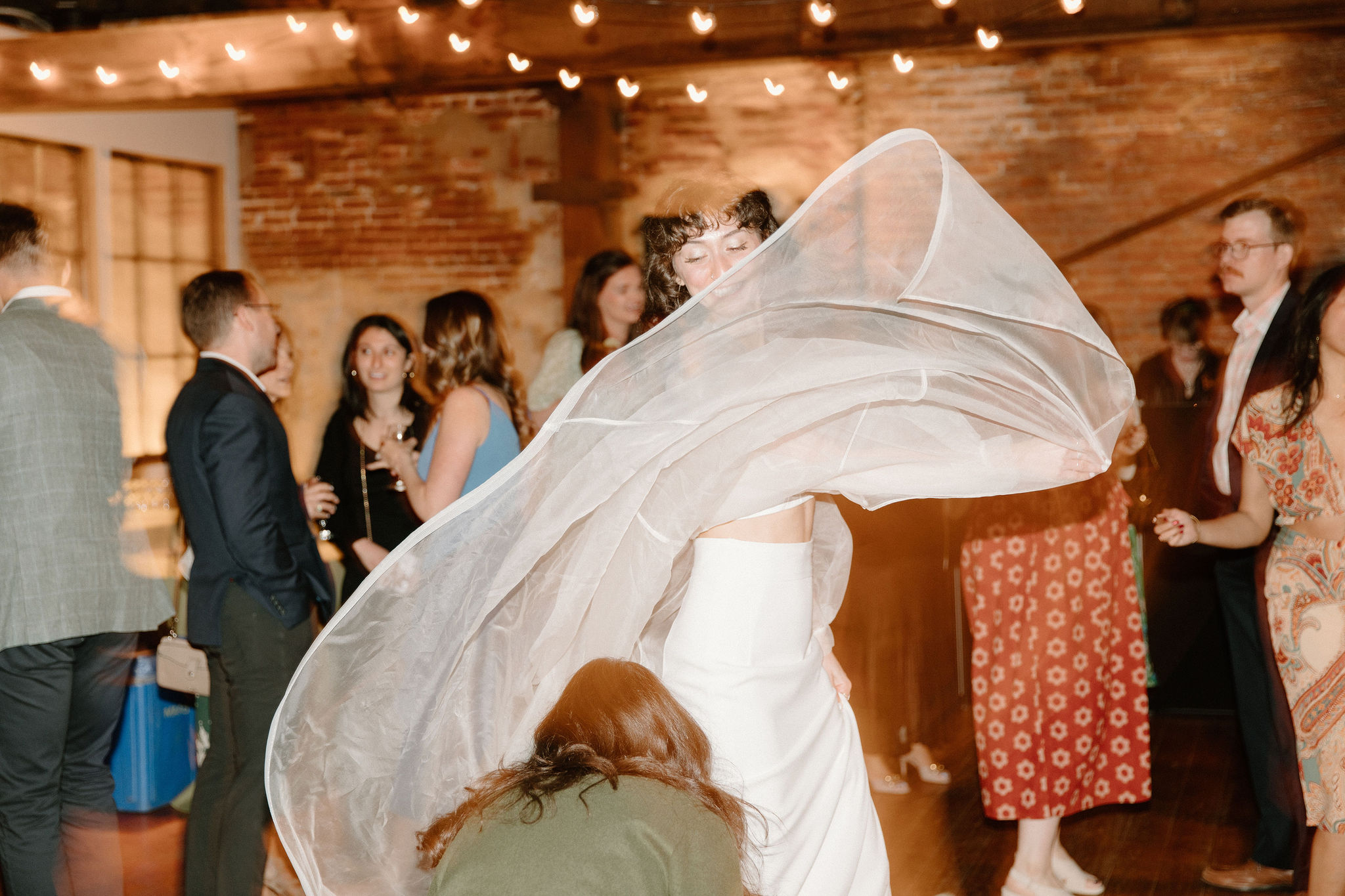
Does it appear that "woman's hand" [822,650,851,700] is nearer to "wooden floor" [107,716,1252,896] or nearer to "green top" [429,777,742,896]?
"green top" [429,777,742,896]

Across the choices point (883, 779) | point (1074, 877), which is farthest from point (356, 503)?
point (1074, 877)

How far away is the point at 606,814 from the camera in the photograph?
134 centimetres

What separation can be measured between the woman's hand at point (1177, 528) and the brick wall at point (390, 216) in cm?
416

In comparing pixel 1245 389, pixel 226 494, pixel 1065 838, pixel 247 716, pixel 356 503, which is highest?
pixel 1245 389

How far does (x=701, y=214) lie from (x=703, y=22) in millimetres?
3031

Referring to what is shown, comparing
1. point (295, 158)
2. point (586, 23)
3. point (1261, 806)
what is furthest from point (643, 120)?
point (1261, 806)

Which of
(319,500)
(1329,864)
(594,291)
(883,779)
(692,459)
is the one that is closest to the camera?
(692,459)

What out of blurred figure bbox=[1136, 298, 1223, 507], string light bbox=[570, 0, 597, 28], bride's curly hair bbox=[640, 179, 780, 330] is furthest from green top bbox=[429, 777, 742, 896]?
blurred figure bbox=[1136, 298, 1223, 507]

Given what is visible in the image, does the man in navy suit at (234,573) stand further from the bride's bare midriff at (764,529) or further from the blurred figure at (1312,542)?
the blurred figure at (1312,542)

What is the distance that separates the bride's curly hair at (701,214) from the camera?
1938 millimetres

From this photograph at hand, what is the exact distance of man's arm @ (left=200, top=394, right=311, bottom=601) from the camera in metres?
2.67

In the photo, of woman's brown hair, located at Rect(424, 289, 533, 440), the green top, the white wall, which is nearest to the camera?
the green top

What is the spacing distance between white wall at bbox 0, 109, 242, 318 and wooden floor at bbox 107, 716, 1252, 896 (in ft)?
10.4

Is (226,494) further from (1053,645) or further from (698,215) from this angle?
(1053,645)
